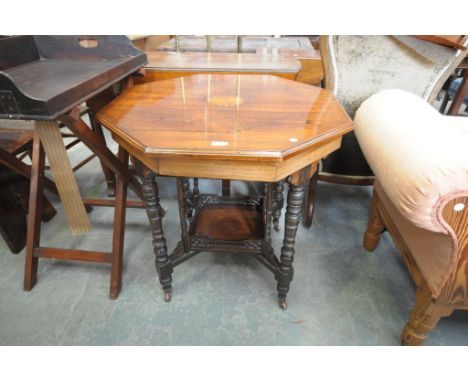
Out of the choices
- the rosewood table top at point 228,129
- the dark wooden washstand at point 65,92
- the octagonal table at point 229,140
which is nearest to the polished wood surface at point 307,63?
the octagonal table at point 229,140

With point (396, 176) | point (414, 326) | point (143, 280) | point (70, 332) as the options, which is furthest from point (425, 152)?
point (70, 332)

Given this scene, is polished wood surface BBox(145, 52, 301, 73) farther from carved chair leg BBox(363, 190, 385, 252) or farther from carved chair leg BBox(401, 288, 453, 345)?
carved chair leg BBox(401, 288, 453, 345)

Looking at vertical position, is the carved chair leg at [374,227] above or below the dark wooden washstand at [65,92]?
below

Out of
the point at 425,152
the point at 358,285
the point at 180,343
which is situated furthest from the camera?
the point at 358,285

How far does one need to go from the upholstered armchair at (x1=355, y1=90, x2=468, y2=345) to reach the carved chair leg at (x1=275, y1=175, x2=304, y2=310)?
0.81 ft

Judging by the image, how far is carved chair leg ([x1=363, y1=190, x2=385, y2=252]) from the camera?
4.26ft

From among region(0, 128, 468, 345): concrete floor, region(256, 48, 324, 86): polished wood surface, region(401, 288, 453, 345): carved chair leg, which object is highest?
region(256, 48, 324, 86): polished wood surface

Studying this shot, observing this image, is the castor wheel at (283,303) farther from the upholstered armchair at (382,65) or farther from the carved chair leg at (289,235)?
the upholstered armchair at (382,65)

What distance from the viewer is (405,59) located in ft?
4.08

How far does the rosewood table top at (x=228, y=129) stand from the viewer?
704 millimetres

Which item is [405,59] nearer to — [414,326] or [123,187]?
[414,326]

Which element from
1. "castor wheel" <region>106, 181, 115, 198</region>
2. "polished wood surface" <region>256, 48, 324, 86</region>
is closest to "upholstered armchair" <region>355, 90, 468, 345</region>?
"polished wood surface" <region>256, 48, 324, 86</region>

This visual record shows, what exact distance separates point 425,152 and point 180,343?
101cm

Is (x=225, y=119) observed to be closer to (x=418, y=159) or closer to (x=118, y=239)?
(x=418, y=159)
